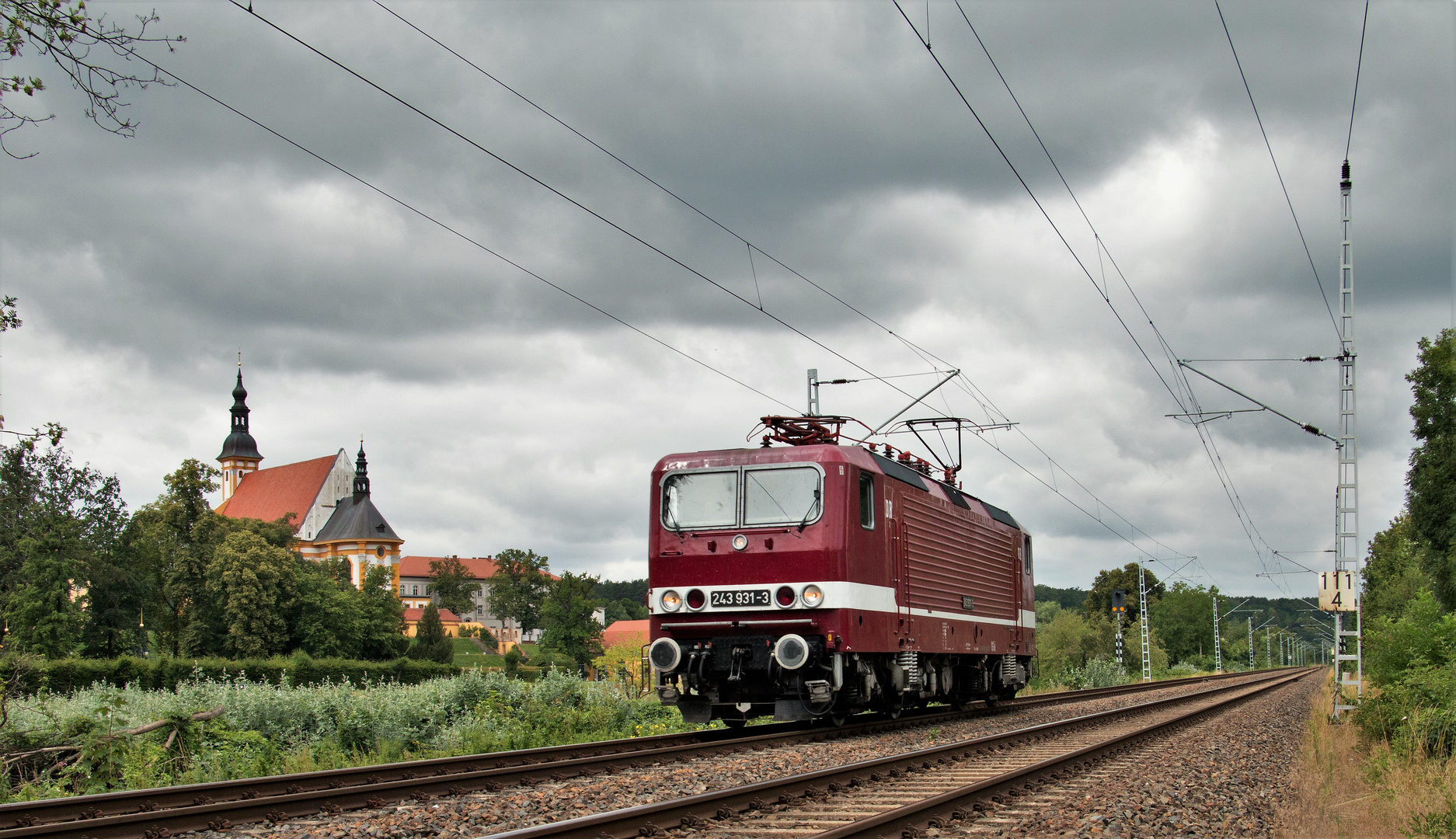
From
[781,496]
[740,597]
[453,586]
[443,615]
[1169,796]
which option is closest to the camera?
[1169,796]

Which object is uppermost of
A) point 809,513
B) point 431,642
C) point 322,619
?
point 809,513

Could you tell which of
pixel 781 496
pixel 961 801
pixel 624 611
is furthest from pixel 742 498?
pixel 624 611

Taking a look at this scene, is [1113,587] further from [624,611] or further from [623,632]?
[624,611]

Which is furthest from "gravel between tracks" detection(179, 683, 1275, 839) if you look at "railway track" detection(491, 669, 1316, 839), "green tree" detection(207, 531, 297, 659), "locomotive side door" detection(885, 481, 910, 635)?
"green tree" detection(207, 531, 297, 659)

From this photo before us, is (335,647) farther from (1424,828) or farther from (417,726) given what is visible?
(1424,828)

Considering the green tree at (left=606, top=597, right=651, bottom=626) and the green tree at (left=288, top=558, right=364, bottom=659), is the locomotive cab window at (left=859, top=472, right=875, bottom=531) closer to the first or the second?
the green tree at (left=288, top=558, right=364, bottom=659)

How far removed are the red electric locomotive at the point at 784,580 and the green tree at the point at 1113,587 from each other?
3879 inches

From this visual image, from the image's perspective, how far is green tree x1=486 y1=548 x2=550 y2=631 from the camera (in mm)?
138000

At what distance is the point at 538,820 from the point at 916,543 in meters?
9.97

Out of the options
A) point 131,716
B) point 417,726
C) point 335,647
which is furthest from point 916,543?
point 335,647

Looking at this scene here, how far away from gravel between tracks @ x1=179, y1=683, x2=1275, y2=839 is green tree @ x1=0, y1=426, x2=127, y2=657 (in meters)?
61.1

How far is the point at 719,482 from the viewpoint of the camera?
50.2 ft

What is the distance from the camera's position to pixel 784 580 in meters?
14.5

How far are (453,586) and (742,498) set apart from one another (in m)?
156
